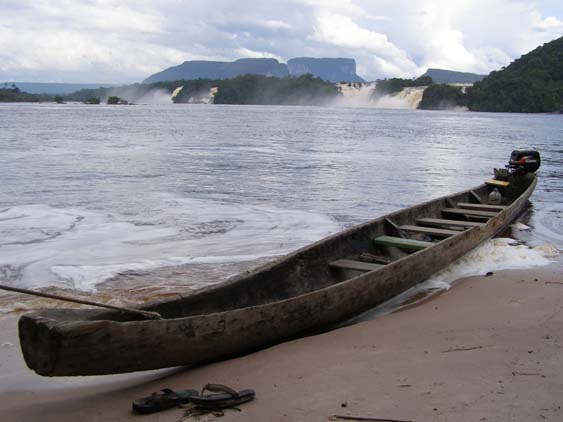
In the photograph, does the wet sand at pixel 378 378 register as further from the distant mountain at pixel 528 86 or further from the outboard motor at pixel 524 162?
the distant mountain at pixel 528 86

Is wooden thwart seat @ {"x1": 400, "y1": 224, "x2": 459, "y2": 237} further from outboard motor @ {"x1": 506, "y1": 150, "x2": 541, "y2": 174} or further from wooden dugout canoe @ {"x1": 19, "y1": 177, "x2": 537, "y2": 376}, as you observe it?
outboard motor @ {"x1": 506, "y1": 150, "x2": 541, "y2": 174}

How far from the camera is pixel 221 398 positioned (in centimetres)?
409

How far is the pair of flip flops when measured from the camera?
4.06 meters

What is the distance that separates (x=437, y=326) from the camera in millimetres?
5992

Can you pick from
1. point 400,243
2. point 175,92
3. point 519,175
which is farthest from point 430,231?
point 175,92

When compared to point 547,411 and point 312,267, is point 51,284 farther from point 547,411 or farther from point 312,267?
point 547,411

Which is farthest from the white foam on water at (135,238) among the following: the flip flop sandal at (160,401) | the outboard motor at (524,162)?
the outboard motor at (524,162)

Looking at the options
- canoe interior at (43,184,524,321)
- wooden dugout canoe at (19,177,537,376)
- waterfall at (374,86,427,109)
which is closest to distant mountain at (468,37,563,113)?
waterfall at (374,86,427,109)

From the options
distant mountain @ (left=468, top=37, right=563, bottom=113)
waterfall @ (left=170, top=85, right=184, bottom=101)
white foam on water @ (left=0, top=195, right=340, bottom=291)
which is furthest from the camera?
waterfall @ (left=170, top=85, right=184, bottom=101)

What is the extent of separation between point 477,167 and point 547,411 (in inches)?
934

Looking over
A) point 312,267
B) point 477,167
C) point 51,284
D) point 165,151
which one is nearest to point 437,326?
point 312,267

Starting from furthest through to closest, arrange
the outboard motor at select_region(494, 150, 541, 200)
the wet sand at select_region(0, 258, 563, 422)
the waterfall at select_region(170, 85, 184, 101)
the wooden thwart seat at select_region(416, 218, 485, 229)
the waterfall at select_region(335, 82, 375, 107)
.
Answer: the waterfall at select_region(170, 85, 184, 101) < the waterfall at select_region(335, 82, 375, 107) < the outboard motor at select_region(494, 150, 541, 200) < the wooden thwart seat at select_region(416, 218, 485, 229) < the wet sand at select_region(0, 258, 563, 422)

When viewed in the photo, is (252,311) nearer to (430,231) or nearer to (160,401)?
(160,401)

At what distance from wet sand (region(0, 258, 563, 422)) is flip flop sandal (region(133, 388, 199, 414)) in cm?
6
